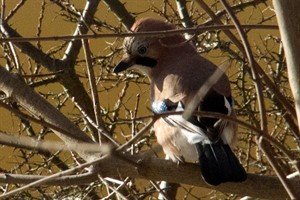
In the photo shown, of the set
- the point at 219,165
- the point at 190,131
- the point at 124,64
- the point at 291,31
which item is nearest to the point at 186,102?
the point at 190,131

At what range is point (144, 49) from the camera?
3.04m

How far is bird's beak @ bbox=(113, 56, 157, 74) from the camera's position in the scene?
293 cm

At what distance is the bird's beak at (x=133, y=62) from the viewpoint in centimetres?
293

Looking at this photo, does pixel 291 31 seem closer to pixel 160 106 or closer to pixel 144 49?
pixel 160 106

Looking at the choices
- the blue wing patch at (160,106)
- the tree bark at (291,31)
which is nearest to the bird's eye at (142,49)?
the blue wing patch at (160,106)

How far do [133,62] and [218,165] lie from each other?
83cm

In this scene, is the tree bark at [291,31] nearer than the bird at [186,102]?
Yes

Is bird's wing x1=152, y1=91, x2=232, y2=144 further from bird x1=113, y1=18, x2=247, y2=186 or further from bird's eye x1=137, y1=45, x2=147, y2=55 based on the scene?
bird's eye x1=137, y1=45, x2=147, y2=55

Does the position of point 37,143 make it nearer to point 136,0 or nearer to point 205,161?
point 205,161

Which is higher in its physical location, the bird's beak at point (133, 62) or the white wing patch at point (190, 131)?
the bird's beak at point (133, 62)

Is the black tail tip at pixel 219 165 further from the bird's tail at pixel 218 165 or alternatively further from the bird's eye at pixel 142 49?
the bird's eye at pixel 142 49

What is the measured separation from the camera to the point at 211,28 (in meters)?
1.43

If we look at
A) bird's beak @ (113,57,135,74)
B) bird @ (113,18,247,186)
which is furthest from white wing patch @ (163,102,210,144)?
bird's beak @ (113,57,135,74)

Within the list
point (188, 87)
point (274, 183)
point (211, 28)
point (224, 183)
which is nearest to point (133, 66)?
point (188, 87)
